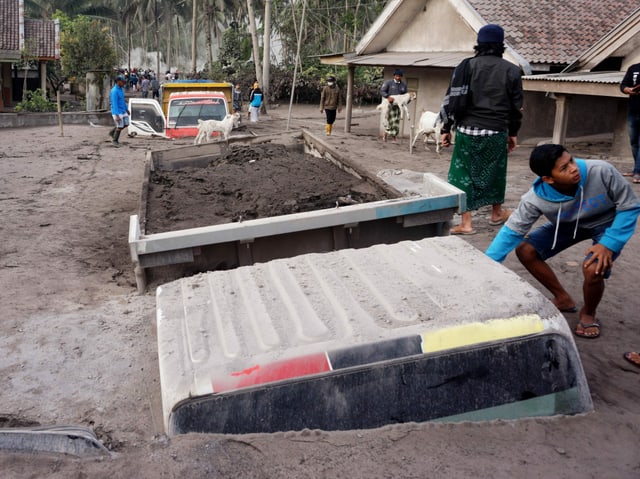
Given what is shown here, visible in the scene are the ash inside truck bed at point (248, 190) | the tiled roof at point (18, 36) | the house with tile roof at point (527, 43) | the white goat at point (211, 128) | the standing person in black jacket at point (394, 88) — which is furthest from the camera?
the tiled roof at point (18, 36)

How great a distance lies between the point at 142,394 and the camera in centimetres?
364

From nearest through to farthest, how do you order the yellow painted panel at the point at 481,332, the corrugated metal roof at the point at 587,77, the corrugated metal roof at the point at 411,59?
1. the yellow painted panel at the point at 481,332
2. the corrugated metal roof at the point at 587,77
3. the corrugated metal roof at the point at 411,59

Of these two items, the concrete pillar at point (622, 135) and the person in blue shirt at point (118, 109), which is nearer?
the concrete pillar at point (622, 135)

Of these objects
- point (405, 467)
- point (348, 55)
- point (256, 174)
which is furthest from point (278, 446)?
point (348, 55)

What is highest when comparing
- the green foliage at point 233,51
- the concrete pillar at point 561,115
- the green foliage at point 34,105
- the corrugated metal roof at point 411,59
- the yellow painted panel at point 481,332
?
the green foliage at point 233,51

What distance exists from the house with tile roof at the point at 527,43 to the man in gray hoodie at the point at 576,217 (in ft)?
28.2

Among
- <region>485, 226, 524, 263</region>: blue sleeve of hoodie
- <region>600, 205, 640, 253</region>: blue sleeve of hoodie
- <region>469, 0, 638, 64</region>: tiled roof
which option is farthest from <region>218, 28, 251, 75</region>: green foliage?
<region>600, 205, 640, 253</region>: blue sleeve of hoodie

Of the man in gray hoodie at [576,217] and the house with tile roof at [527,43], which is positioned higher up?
the house with tile roof at [527,43]

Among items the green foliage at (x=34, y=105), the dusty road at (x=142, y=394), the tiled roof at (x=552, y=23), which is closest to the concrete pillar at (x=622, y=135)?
the tiled roof at (x=552, y=23)

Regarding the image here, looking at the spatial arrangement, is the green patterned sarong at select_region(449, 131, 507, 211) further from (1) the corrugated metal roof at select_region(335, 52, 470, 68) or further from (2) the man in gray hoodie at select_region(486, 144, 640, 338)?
(1) the corrugated metal roof at select_region(335, 52, 470, 68)

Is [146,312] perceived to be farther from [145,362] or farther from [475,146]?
[475,146]

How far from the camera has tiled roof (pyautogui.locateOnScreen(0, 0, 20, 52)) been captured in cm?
2636

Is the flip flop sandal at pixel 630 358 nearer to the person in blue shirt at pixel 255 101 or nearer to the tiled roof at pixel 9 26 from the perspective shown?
the person in blue shirt at pixel 255 101

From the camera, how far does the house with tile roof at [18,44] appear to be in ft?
86.0
